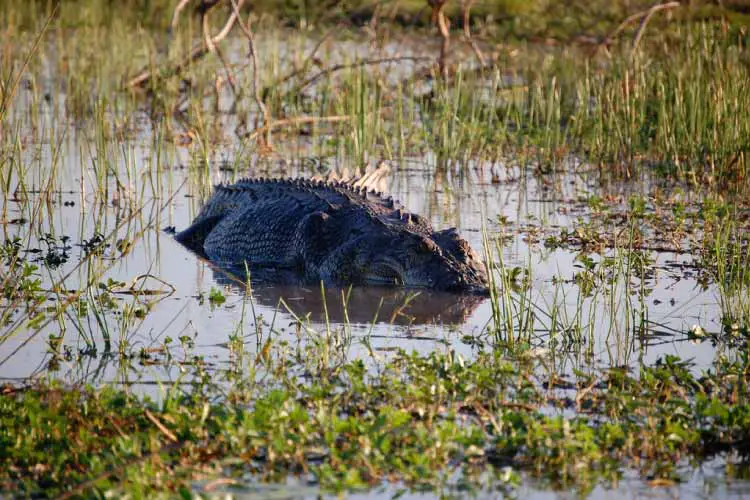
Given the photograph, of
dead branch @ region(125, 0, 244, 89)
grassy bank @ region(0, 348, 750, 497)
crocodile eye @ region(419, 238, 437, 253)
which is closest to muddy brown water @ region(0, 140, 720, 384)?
crocodile eye @ region(419, 238, 437, 253)

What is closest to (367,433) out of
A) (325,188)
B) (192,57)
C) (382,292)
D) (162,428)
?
(162,428)

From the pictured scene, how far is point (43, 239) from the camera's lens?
7359mm

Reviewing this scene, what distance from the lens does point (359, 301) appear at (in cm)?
670

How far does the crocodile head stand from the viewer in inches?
276

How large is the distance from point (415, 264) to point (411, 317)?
1068mm

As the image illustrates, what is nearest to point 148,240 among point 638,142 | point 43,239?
point 43,239

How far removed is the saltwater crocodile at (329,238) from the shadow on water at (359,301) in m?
0.17

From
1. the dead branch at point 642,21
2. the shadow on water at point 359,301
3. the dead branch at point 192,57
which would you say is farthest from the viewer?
the dead branch at point 642,21

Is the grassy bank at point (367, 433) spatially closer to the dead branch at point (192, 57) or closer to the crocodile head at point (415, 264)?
the crocodile head at point (415, 264)

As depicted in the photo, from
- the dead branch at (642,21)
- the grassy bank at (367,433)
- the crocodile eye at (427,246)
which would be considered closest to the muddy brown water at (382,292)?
the crocodile eye at (427,246)

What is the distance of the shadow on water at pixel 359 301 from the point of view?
20.4 feet

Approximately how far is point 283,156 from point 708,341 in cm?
621

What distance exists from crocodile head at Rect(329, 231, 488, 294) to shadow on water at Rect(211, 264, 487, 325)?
11cm

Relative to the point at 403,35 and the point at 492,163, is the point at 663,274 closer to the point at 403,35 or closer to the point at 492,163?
the point at 492,163
